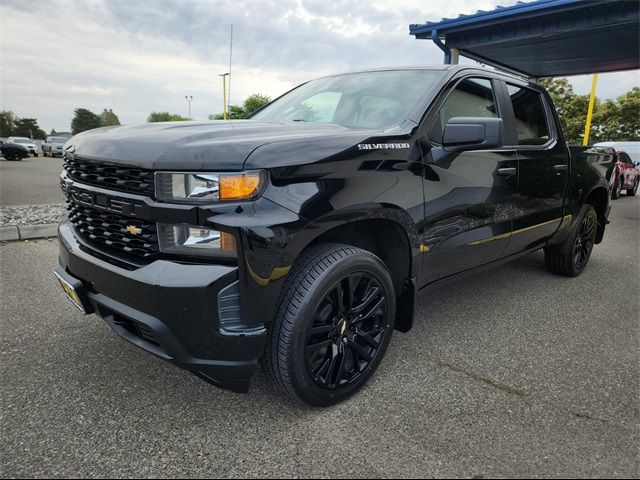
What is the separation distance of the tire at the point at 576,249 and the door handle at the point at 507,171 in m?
1.60

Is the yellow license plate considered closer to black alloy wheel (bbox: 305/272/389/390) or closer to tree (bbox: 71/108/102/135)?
black alloy wheel (bbox: 305/272/389/390)

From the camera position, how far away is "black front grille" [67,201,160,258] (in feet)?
6.11

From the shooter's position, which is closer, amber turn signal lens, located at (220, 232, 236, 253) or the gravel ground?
amber turn signal lens, located at (220, 232, 236, 253)

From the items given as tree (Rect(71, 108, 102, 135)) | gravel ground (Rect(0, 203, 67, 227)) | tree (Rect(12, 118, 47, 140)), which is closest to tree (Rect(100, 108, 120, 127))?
tree (Rect(71, 108, 102, 135))

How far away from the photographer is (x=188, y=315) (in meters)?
1.76

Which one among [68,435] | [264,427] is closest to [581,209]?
[264,427]

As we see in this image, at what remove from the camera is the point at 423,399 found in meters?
2.31

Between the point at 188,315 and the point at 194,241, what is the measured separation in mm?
295

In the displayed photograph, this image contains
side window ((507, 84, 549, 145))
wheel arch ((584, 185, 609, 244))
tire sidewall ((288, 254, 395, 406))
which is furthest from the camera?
wheel arch ((584, 185, 609, 244))

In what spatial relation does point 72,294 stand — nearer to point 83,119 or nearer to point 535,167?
point 535,167

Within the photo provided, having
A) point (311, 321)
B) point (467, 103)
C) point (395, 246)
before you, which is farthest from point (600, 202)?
point (311, 321)

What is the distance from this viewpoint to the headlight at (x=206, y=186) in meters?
1.75

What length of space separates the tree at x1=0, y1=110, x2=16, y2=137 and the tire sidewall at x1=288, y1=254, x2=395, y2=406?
7946 cm

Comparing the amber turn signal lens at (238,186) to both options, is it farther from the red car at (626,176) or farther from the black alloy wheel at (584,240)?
the red car at (626,176)
